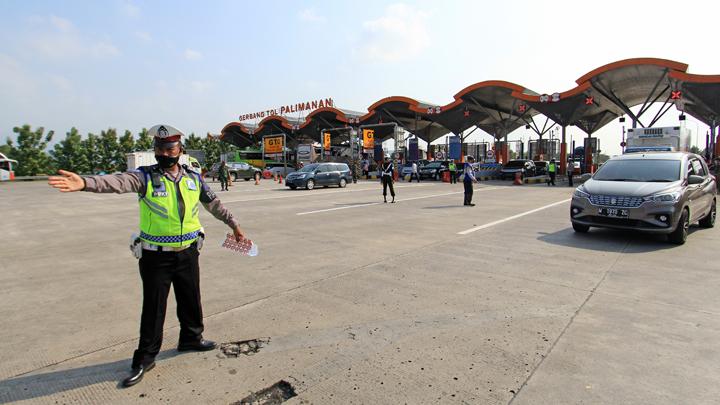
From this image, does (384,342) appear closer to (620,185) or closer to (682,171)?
(620,185)

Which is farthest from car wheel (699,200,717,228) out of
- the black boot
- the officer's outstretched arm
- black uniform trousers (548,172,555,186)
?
black uniform trousers (548,172,555,186)

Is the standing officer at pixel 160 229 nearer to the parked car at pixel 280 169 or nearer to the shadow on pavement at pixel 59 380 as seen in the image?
the shadow on pavement at pixel 59 380

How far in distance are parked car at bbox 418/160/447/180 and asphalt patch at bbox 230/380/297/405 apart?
3151 centimetres

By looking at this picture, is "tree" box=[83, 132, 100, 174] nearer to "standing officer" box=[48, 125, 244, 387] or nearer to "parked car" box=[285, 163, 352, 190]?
"parked car" box=[285, 163, 352, 190]

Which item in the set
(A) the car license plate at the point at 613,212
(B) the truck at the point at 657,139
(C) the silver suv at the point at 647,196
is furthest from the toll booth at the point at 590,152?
(A) the car license plate at the point at 613,212

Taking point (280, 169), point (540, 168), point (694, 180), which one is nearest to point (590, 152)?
point (540, 168)

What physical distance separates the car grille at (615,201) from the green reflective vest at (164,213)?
7287mm

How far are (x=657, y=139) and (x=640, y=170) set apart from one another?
47.4ft

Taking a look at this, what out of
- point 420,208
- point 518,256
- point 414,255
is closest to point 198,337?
point 414,255

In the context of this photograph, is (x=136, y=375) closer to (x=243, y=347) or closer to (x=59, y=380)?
(x=59, y=380)

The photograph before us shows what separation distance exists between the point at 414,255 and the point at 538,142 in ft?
131

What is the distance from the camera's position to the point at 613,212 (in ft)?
24.8

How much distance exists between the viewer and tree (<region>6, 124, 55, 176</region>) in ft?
140

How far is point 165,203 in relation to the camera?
3.05m
